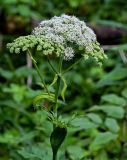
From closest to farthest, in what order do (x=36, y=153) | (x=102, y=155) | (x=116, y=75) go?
(x=36, y=153) < (x=102, y=155) < (x=116, y=75)

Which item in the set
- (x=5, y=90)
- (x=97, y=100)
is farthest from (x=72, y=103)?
(x=5, y=90)

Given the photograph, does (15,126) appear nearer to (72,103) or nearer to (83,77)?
(72,103)

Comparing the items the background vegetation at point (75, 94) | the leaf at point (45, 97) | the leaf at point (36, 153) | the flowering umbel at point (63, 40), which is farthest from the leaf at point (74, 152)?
the flowering umbel at point (63, 40)

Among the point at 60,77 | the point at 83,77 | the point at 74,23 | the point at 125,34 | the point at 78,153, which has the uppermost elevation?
the point at 125,34

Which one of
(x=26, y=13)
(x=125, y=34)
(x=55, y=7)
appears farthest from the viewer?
(x=55, y=7)

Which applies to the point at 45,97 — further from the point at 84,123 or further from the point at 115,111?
the point at 115,111

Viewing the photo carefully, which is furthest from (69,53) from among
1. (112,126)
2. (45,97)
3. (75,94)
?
(75,94)
